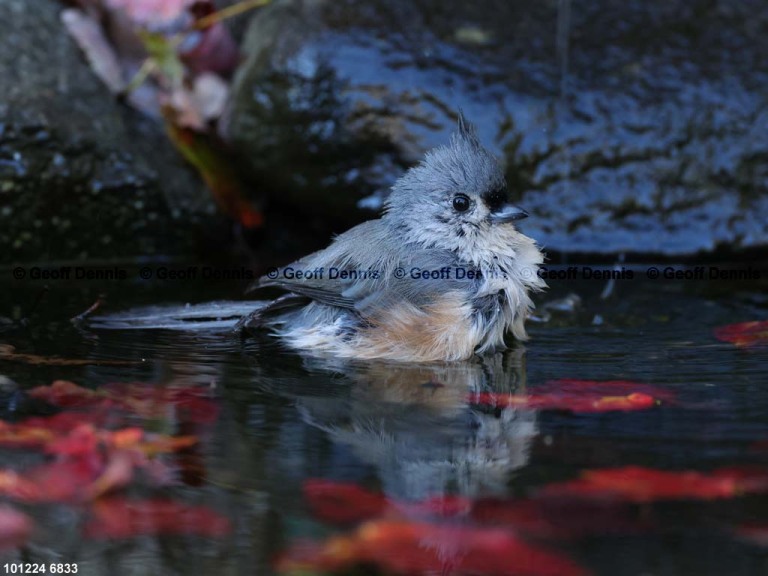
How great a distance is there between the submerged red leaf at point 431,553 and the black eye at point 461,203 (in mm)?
2163

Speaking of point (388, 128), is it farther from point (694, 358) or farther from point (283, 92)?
point (694, 358)

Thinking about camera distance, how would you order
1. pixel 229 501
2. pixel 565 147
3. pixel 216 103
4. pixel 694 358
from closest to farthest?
pixel 229 501 < pixel 694 358 < pixel 565 147 < pixel 216 103

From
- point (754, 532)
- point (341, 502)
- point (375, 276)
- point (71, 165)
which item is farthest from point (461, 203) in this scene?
point (71, 165)

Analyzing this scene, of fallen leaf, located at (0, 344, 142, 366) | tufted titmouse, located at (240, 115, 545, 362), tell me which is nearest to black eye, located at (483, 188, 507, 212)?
tufted titmouse, located at (240, 115, 545, 362)

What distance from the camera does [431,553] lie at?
7.12ft

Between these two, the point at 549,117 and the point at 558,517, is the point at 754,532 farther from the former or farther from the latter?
the point at 549,117

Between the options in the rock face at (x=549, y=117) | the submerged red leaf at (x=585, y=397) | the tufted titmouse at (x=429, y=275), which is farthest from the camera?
the rock face at (x=549, y=117)

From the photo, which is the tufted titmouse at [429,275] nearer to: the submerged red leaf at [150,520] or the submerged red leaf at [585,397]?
the submerged red leaf at [585,397]

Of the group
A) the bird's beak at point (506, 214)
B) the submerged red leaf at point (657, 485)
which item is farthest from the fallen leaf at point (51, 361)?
the submerged red leaf at point (657, 485)

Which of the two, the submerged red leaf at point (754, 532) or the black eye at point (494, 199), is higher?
the black eye at point (494, 199)

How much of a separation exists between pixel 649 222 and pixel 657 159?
406mm

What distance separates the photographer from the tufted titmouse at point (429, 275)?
3.99 meters

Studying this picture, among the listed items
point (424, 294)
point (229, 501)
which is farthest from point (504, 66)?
point (229, 501)

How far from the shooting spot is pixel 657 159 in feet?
19.0
